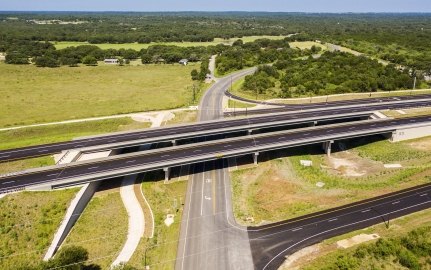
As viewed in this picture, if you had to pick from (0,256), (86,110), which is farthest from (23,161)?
(86,110)

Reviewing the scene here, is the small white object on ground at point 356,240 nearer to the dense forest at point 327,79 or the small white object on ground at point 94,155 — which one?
the small white object on ground at point 94,155

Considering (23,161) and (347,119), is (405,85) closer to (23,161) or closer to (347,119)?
(347,119)

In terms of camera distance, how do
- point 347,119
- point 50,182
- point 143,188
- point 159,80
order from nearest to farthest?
point 50,182, point 143,188, point 347,119, point 159,80

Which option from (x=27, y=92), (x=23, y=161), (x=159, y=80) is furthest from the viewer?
(x=159, y=80)

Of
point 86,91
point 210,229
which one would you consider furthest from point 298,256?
point 86,91

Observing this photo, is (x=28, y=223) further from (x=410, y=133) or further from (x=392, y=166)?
(x=410, y=133)

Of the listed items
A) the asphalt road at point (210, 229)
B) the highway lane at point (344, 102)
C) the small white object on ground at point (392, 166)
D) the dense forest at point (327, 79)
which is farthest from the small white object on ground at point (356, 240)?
the dense forest at point (327, 79)
